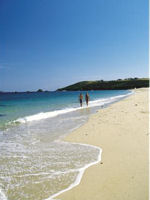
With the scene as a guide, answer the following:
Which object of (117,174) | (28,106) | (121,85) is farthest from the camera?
(121,85)

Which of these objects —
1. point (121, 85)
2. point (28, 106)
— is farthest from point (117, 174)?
point (121, 85)

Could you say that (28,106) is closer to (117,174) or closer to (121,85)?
(117,174)

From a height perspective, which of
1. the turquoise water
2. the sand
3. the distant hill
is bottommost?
the turquoise water

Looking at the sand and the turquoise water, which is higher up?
the sand

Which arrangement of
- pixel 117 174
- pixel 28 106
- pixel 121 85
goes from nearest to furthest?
1. pixel 117 174
2. pixel 28 106
3. pixel 121 85

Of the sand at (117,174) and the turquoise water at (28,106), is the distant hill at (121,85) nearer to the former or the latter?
the turquoise water at (28,106)

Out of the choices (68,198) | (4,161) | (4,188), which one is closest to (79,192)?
(68,198)

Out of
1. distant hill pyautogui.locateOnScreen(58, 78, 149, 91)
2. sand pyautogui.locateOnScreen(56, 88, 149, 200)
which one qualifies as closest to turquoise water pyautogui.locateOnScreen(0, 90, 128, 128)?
sand pyautogui.locateOnScreen(56, 88, 149, 200)

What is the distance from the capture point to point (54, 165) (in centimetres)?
419

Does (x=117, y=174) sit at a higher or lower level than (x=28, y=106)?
higher

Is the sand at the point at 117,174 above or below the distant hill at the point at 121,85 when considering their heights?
below

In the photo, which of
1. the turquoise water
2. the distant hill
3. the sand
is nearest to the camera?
the sand

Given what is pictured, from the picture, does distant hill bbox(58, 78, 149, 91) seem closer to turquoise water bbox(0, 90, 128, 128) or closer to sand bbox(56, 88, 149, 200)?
turquoise water bbox(0, 90, 128, 128)

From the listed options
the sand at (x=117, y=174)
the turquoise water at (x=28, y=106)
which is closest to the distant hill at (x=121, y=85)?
the turquoise water at (x=28, y=106)
